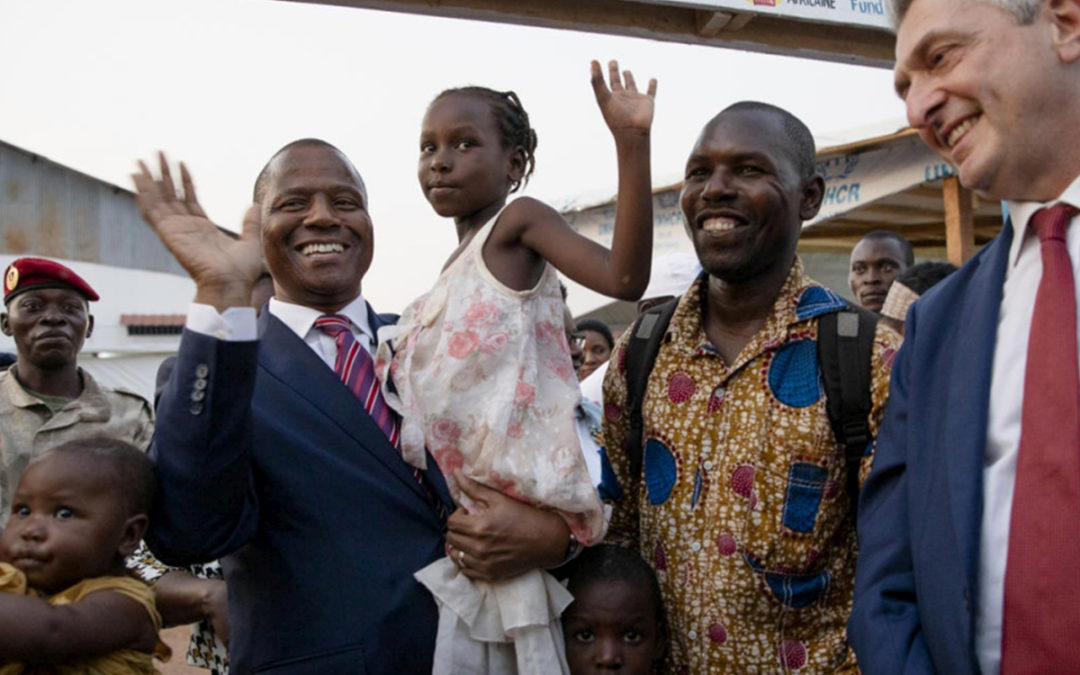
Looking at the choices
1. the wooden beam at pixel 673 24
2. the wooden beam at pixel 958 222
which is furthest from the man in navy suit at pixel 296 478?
Result: the wooden beam at pixel 958 222

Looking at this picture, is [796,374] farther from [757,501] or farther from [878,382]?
[757,501]

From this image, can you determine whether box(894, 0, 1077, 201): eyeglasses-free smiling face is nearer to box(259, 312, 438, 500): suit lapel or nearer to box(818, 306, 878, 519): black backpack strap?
box(818, 306, 878, 519): black backpack strap

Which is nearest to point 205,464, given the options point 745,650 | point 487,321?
point 487,321

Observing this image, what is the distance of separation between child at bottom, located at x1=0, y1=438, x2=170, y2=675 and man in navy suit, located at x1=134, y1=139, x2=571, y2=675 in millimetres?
94

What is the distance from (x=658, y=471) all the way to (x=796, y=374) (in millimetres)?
439

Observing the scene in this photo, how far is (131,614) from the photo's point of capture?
210 centimetres

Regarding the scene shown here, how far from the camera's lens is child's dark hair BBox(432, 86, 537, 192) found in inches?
104

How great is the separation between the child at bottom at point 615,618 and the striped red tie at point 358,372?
0.68 metres

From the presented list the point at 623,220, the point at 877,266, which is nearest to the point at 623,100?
the point at 623,220

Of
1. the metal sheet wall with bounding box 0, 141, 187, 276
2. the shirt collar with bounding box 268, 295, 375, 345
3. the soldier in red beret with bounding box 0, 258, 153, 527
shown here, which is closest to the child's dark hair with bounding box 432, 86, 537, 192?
the shirt collar with bounding box 268, 295, 375, 345

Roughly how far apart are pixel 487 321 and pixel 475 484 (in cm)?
40

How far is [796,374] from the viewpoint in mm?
2234

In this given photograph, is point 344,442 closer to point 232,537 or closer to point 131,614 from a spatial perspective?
point 232,537

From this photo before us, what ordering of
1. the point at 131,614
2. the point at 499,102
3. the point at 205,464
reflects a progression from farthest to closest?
the point at 499,102 < the point at 131,614 < the point at 205,464
